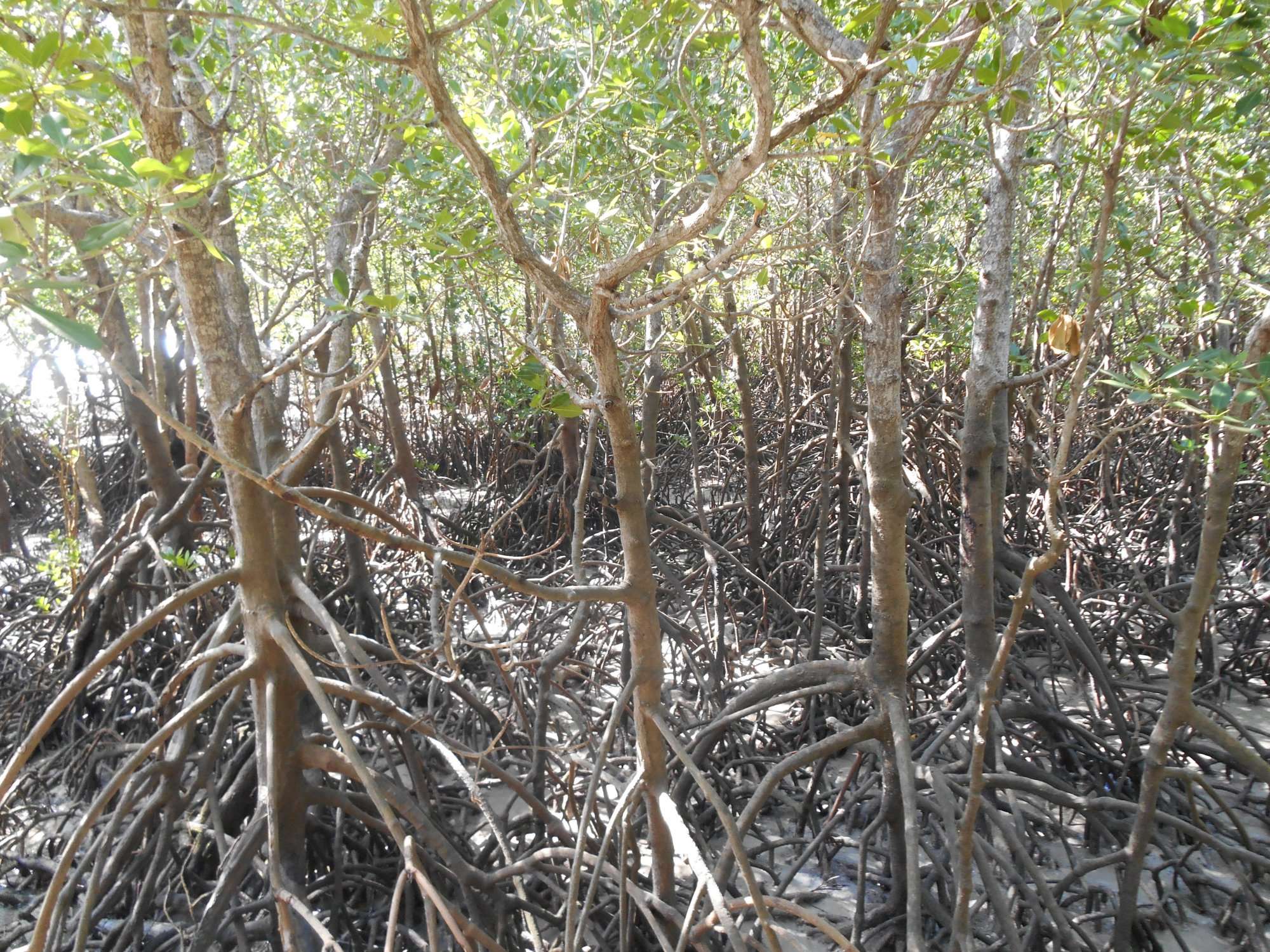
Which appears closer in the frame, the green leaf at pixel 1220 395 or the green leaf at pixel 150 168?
the green leaf at pixel 150 168

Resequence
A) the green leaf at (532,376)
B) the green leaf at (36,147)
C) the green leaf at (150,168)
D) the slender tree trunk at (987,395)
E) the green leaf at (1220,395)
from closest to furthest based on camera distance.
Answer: the green leaf at (36,147), the green leaf at (150,168), the green leaf at (1220,395), the green leaf at (532,376), the slender tree trunk at (987,395)

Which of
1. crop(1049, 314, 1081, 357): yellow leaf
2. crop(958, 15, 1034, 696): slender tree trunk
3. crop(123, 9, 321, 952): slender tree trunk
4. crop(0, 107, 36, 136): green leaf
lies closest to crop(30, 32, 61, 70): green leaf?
crop(0, 107, 36, 136): green leaf

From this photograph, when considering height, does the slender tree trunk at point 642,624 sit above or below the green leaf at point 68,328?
below

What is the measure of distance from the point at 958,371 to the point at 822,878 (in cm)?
353

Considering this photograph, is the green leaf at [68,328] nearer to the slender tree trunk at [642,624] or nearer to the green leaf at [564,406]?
the green leaf at [564,406]

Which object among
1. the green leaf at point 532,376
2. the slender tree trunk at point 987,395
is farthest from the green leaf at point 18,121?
the slender tree trunk at point 987,395

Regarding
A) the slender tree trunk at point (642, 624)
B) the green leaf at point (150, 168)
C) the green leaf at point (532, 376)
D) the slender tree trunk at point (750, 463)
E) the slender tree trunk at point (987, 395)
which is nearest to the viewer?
the green leaf at point (150, 168)

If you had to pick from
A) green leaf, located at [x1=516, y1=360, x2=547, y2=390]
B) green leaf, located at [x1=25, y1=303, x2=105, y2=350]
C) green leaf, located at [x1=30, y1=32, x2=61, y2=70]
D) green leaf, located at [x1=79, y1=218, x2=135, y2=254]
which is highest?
green leaf, located at [x1=30, y1=32, x2=61, y2=70]

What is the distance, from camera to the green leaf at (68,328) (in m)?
0.92

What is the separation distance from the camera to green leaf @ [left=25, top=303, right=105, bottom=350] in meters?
0.92

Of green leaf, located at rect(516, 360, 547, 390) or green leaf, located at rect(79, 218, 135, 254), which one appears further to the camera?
green leaf, located at rect(516, 360, 547, 390)

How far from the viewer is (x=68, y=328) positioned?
3.05 ft

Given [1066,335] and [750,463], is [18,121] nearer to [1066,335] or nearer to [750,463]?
[1066,335]

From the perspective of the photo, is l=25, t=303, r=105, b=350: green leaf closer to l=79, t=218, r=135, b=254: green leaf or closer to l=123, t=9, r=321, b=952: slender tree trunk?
l=79, t=218, r=135, b=254: green leaf
